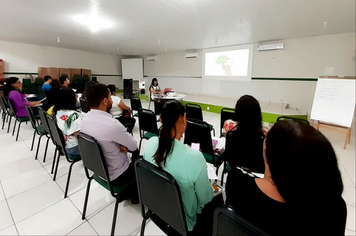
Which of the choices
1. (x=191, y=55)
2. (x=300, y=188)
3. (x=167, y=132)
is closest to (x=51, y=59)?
(x=191, y=55)

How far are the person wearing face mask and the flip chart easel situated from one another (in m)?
4.10

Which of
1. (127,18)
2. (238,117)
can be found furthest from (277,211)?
(127,18)

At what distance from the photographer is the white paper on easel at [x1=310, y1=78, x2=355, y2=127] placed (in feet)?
10.8

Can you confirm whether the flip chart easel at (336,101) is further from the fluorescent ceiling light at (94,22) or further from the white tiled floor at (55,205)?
the fluorescent ceiling light at (94,22)

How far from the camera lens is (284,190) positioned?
2.05 ft

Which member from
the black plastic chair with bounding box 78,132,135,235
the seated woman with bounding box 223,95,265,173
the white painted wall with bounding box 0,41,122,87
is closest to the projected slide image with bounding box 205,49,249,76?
the seated woman with bounding box 223,95,265,173

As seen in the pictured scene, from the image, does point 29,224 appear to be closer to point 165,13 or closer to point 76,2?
point 76,2

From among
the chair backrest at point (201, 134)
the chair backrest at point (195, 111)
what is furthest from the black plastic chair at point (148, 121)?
the chair backrest at point (195, 111)

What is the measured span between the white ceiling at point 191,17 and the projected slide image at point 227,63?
1560 millimetres

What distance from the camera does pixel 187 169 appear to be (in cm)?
94

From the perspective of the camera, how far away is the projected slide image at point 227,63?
6828mm

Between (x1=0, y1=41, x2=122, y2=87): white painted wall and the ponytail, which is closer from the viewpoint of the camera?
the ponytail

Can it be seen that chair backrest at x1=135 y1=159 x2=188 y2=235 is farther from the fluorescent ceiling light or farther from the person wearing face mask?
the fluorescent ceiling light

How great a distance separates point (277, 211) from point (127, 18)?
4480 mm
